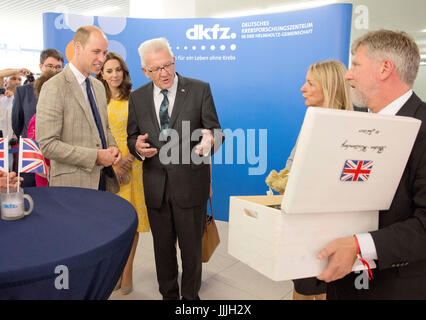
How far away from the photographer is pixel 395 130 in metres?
0.89

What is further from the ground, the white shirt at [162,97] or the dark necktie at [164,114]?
the white shirt at [162,97]

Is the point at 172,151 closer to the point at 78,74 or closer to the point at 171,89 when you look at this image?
the point at 171,89

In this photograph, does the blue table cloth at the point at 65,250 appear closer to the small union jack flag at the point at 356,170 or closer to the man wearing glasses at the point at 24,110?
the small union jack flag at the point at 356,170

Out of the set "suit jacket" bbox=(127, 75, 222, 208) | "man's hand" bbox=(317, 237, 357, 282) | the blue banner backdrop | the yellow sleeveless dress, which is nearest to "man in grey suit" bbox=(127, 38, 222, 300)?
"suit jacket" bbox=(127, 75, 222, 208)

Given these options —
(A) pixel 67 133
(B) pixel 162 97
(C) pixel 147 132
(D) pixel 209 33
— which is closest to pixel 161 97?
(B) pixel 162 97

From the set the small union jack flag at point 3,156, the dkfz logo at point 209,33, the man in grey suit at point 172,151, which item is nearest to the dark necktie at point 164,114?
the man in grey suit at point 172,151

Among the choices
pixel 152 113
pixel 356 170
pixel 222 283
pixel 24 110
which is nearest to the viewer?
pixel 356 170

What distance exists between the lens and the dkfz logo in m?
3.75

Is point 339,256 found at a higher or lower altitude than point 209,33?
lower

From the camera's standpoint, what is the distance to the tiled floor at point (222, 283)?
8.36ft

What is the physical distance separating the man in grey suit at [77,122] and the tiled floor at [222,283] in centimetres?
106

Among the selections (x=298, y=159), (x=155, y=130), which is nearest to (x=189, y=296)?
(x=155, y=130)

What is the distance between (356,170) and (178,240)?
63.6 inches

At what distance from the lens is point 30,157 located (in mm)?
1685
